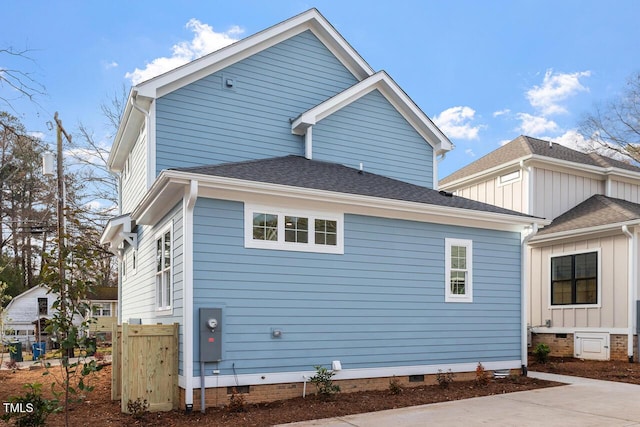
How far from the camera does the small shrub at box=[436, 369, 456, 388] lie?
30.5 feet

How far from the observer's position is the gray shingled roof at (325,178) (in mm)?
8266

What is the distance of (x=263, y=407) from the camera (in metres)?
7.60

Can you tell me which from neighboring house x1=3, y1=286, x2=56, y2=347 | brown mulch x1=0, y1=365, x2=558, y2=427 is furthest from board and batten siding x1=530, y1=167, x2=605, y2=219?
neighboring house x1=3, y1=286, x2=56, y2=347

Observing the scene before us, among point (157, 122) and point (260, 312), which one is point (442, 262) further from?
point (157, 122)

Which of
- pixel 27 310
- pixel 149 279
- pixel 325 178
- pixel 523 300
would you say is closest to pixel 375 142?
pixel 325 178

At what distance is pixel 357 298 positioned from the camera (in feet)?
29.2

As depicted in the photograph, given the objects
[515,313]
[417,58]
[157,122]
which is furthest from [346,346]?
[417,58]

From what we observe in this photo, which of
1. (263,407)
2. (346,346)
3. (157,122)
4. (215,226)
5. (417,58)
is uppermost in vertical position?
(417,58)

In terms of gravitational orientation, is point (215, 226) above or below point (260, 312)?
above

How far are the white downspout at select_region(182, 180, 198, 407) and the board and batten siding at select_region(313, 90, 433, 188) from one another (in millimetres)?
4158

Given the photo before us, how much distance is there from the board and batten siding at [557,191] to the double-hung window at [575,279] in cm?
160

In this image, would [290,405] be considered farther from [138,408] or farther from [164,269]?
[164,269]

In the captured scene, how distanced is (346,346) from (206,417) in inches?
103

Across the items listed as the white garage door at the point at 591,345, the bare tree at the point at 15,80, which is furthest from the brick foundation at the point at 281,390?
the white garage door at the point at 591,345
